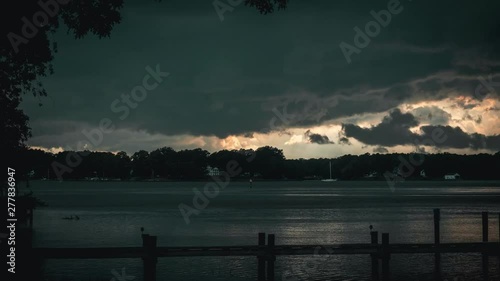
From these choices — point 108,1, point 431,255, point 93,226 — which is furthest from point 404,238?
point 108,1

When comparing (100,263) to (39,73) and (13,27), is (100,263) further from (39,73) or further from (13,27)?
(13,27)

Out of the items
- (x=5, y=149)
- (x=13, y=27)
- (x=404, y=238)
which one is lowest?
(x=404, y=238)

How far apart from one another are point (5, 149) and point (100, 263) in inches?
615

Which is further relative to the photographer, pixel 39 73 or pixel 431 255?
pixel 431 255

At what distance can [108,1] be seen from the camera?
71.2 feet

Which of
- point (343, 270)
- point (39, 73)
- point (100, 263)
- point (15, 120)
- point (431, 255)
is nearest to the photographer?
point (39, 73)

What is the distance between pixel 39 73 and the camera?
88.1 ft

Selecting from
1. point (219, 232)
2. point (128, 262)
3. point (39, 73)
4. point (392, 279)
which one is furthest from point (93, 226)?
point (392, 279)

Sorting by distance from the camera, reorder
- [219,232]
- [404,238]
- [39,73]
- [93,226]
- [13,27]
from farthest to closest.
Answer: [93,226]
[219,232]
[404,238]
[39,73]
[13,27]

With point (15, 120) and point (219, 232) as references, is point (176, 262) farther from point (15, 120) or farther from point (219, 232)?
point (219, 232)

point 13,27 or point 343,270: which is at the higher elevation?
point 13,27

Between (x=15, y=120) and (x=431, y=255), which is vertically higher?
(x=15, y=120)

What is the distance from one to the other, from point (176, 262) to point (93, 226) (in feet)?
95.0

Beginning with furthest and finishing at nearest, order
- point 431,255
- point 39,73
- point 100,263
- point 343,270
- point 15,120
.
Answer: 1. point 15,120
2. point 431,255
3. point 100,263
4. point 343,270
5. point 39,73
